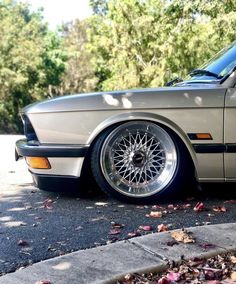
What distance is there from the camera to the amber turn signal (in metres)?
4.70

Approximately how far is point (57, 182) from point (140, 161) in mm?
822

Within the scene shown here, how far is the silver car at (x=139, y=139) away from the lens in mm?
4469

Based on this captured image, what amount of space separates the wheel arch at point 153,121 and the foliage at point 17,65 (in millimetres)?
27779

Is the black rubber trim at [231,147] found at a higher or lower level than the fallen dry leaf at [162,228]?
higher

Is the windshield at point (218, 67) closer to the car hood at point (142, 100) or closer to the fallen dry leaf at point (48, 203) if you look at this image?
the car hood at point (142, 100)

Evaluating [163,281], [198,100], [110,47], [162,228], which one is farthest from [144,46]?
[163,281]

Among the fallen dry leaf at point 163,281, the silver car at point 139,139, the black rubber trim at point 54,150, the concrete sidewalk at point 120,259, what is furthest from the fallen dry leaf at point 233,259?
the black rubber trim at point 54,150

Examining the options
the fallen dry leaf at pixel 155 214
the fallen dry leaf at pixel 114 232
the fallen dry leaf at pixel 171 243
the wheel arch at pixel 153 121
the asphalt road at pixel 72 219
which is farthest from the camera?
the wheel arch at pixel 153 121

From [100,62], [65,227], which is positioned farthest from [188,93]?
[100,62]

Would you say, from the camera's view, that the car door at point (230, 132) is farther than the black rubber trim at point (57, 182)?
No

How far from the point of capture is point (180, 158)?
4602mm

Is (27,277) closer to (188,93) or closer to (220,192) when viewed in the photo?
(188,93)

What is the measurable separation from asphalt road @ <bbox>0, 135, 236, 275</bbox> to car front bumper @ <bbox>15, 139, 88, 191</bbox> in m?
0.19

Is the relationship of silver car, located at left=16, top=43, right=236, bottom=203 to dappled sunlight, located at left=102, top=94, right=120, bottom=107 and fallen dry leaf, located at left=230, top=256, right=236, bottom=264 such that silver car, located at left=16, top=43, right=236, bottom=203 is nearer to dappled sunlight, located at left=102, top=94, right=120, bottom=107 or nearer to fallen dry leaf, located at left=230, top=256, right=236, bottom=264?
dappled sunlight, located at left=102, top=94, right=120, bottom=107
